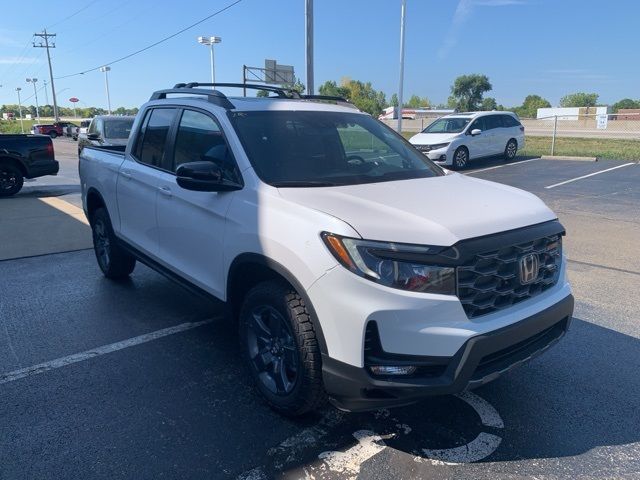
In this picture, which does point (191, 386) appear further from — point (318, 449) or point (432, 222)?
point (432, 222)

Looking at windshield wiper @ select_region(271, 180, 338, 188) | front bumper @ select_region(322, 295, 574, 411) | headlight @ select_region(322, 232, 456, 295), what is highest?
windshield wiper @ select_region(271, 180, 338, 188)

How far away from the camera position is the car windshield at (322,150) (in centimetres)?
346

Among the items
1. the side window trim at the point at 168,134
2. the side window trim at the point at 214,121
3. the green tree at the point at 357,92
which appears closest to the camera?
the side window trim at the point at 214,121

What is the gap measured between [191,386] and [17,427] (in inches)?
40.7

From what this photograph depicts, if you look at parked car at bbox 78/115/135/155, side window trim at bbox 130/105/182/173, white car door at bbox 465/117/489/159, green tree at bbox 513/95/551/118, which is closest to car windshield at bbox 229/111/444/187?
side window trim at bbox 130/105/182/173

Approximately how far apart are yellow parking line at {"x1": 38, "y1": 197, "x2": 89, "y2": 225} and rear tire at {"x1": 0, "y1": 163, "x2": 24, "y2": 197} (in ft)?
3.39

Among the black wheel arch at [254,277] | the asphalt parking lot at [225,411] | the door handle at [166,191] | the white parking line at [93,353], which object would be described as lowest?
the asphalt parking lot at [225,411]

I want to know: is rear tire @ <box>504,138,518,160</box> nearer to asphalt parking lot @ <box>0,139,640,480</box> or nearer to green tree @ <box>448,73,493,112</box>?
asphalt parking lot @ <box>0,139,640,480</box>

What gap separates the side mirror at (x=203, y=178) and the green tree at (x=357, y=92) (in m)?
60.0

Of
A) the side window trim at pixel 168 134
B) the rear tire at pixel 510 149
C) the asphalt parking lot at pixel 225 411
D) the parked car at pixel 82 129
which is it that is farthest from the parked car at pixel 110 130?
the rear tire at pixel 510 149

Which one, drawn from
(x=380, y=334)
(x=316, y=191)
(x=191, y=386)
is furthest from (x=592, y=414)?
(x=191, y=386)

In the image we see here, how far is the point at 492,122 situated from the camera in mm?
18266

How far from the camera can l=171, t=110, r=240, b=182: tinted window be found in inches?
140

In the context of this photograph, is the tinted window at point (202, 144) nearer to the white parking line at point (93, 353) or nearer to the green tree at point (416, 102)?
the white parking line at point (93, 353)
